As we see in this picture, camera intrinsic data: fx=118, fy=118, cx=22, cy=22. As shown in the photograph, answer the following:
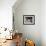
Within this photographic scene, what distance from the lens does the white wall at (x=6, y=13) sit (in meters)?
4.51

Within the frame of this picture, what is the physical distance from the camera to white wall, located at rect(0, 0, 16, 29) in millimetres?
4512

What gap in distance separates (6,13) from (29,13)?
5.57 ft

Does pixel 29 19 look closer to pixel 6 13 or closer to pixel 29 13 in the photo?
pixel 29 13

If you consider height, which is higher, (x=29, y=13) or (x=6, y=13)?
(x=29, y=13)

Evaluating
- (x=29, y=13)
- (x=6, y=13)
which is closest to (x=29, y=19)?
(x=29, y=13)

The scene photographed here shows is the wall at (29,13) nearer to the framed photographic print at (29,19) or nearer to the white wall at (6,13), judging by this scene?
the framed photographic print at (29,19)

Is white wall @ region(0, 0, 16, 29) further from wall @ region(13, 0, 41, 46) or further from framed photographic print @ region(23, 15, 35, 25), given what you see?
framed photographic print @ region(23, 15, 35, 25)

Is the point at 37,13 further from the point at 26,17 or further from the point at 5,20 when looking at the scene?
the point at 5,20

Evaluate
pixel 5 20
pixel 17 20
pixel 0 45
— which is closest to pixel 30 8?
pixel 17 20

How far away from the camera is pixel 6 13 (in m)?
4.56

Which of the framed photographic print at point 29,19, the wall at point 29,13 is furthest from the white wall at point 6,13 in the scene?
the framed photographic print at point 29,19

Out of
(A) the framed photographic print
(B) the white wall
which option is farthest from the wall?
(B) the white wall

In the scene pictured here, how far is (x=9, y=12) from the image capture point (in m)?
4.56

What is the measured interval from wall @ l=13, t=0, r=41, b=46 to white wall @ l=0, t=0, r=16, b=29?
1.36 m
